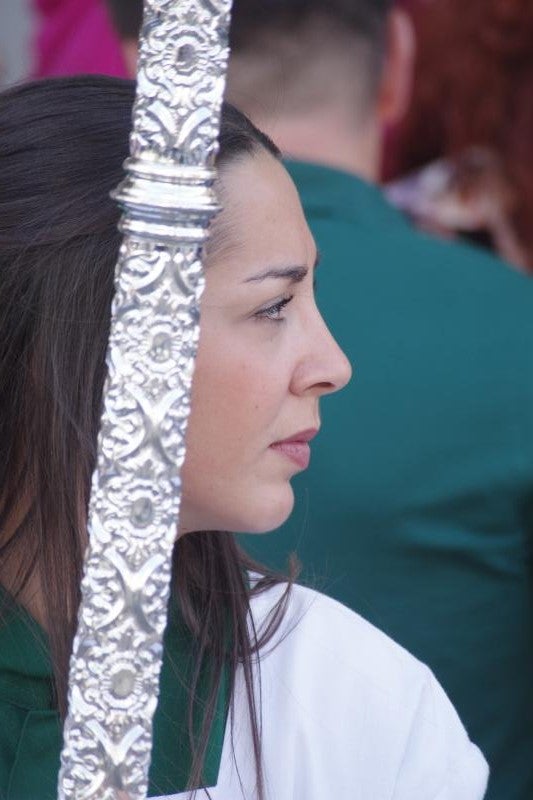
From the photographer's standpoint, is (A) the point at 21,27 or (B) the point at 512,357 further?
(A) the point at 21,27

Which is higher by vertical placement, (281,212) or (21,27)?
(21,27)

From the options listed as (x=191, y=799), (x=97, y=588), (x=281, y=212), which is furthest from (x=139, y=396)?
(x=191, y=799)

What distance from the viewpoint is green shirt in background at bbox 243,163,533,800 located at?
80.2 inches

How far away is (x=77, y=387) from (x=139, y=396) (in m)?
0.31

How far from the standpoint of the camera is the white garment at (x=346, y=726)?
1605 mm

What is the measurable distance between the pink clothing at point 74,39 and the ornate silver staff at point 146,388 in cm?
208

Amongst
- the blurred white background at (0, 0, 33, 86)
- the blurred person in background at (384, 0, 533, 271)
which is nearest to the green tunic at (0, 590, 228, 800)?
the blurred person in background at (384, 0, 533, 271)

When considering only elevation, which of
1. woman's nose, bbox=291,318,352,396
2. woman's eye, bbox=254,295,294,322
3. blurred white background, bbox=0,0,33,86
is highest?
blurred white background, bbox=0,0,33,86

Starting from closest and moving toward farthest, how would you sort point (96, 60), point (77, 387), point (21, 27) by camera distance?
point (77, 387) < point (96, 60) < point (21, 27)

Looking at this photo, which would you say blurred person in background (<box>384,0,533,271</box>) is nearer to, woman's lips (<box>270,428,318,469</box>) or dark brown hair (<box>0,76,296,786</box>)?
dark brown hair (<box>0,76,296,786</box>)

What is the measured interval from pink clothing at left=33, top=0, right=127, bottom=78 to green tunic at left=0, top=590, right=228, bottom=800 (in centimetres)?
189

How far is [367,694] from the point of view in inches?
65.2

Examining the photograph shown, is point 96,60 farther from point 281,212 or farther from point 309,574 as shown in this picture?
point 281,212

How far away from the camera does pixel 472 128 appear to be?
3.14m
